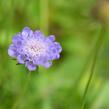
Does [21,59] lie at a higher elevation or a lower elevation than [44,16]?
higher

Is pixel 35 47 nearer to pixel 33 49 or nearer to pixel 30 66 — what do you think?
pixel 33 49

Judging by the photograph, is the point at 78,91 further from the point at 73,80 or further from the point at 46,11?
the point at 46,11

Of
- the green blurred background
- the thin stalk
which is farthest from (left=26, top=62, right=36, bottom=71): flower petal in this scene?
the thin stalk

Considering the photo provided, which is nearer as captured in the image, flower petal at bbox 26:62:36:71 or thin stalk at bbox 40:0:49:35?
flower petal at bbox 26:62:36:71

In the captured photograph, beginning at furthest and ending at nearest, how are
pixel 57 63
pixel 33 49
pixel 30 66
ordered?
pixel 57 63, pixel 33 49, pixel 30 66

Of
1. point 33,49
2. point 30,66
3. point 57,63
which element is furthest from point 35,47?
point 57,63

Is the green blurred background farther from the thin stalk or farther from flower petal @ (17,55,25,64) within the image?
flower petal @ (17,55,25,64)

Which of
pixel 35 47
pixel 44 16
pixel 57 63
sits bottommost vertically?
pixel 57 63

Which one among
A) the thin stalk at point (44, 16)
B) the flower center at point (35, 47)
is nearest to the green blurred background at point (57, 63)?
the thin stalk at point (44, 16)
